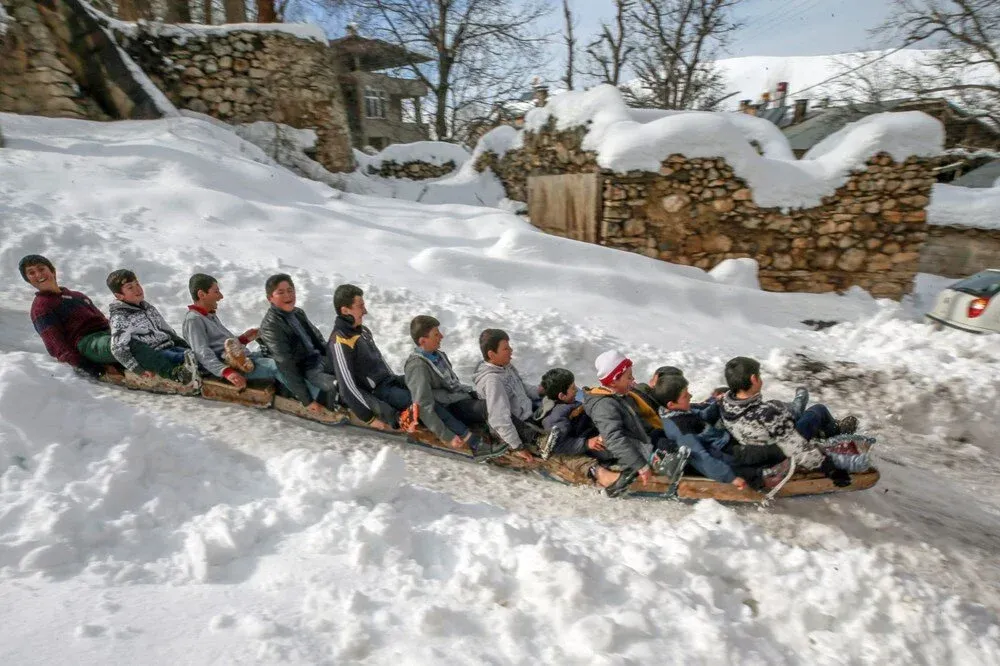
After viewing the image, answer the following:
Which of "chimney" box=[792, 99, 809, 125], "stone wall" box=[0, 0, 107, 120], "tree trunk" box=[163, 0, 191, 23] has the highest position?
"tree trunk" box=[163, 0, 191, 23]

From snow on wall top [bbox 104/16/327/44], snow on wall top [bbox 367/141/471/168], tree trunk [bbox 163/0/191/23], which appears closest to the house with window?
snow on wall top [bbox 367/141/471/168]

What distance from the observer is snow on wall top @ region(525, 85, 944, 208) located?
7.66 metres

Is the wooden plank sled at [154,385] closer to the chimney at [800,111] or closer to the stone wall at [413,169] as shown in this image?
the stone wall at [413,169]

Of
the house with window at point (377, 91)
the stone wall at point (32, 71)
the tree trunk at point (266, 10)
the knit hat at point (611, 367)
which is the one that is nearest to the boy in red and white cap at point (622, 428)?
the knit hat at point (611, 367)

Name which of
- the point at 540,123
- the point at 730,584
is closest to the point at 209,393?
the point at 730,584

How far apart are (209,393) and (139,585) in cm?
200

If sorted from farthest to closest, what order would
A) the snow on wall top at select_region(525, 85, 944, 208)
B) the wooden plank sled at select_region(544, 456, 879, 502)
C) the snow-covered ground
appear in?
1. the snow on wall top at select_region(525, 85, 944, 208)
2. the wooden plank sled at select_region(544, 456, 879, 502)
3. the snow-covered ground

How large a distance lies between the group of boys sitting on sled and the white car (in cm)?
429

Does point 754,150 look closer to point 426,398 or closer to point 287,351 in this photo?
point 426,398

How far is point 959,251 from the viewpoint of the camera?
515 inches

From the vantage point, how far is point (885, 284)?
27.4 ft

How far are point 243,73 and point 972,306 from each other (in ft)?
41.8

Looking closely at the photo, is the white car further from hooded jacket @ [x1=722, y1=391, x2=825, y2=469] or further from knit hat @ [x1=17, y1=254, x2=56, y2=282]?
knit hat @ [x1=17, y1=254, x2=56, y2=282]

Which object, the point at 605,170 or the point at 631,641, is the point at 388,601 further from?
the point at 605,170
